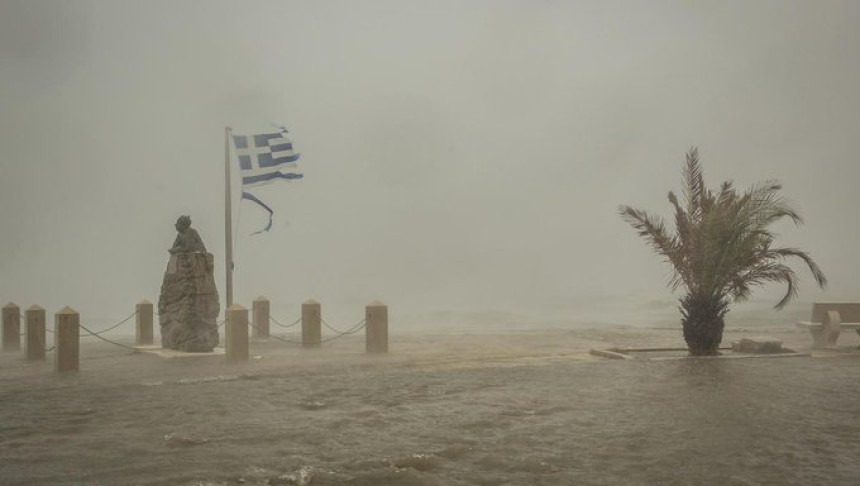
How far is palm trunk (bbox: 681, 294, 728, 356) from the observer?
39.4 feet

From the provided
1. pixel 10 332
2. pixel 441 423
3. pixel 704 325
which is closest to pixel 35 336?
pixel 10 332

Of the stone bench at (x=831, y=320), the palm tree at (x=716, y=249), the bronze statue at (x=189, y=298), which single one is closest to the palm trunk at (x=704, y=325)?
the palm tree at (x=716, y=249)

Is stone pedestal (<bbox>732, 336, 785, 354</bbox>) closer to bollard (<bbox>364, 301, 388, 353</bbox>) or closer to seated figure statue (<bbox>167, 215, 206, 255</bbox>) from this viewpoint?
bollard (<bbox>364, 301, 388, 353</bbox>)

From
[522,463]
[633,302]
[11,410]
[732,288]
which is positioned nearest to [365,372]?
[11,410]

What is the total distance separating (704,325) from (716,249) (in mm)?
1300

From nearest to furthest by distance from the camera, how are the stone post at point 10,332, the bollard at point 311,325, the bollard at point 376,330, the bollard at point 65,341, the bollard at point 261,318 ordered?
the bollard at point 65,341
the bollard at point 376,330
the bollard at point 311,325
the stone post at point 10,332
the bollard at point 261,318

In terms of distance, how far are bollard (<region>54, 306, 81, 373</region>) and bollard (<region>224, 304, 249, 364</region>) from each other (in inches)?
88.6

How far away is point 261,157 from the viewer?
16.7 m

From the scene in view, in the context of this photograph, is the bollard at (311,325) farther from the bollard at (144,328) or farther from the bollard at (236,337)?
the bollard at (144,328)

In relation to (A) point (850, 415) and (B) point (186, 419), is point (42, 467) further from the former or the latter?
(A) point (850, 415)

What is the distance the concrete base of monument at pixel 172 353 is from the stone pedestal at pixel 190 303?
163 millimetres

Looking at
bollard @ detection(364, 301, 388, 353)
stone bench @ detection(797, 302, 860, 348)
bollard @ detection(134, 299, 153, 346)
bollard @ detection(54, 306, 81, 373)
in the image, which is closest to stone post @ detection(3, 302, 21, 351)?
bollard @ detection(134, 299, 153, 346)

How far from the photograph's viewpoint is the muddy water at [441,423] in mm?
5035

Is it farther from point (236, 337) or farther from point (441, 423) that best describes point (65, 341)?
point (441, 423)
